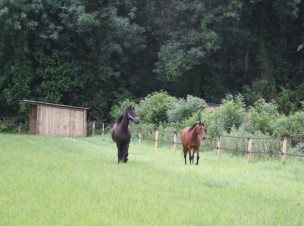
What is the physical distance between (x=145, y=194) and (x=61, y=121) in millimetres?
29195

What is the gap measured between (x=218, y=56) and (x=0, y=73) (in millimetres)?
21725

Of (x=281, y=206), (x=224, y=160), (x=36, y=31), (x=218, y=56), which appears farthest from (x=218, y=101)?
(x=281, y=206)

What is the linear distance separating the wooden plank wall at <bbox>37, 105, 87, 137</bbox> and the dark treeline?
4782 mm

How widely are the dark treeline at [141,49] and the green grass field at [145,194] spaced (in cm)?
2768

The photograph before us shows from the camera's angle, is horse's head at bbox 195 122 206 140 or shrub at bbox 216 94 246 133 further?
shrub at bbox 216 94 246 133

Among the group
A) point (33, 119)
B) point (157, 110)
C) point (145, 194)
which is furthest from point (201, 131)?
point (33, 119)

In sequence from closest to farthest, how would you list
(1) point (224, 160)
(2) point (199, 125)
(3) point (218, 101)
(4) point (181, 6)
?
(2) point (199, 125)
(1) point (224, 160)
(4) point (181, 6)
(3) point (218, 101)

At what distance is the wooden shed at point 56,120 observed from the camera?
122 ft

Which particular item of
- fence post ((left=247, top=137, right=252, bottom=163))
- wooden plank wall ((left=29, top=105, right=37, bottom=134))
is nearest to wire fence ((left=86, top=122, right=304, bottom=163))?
fence post ((left=247, top=137, right=252, bottom=163))

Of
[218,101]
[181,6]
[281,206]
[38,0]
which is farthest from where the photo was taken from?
[218,101]

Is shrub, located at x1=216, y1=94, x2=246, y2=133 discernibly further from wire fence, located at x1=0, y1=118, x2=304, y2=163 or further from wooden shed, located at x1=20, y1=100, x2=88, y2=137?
wooden shed, located at x1=20, y1=100, x2=88, y2=137

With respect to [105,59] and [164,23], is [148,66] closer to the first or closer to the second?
[164,23]

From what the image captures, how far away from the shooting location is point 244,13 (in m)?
48.6

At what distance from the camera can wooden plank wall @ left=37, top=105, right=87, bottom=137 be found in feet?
123
